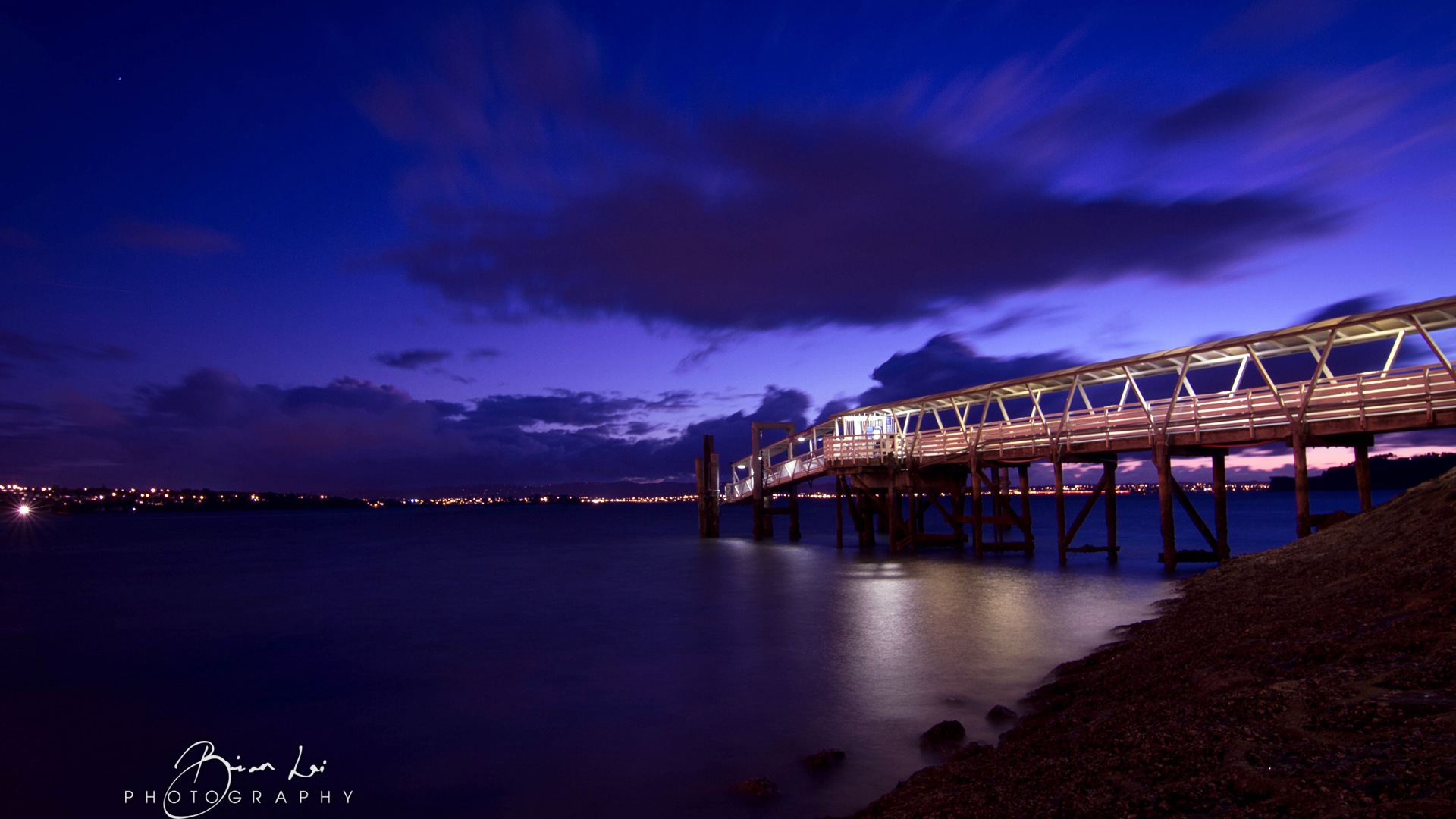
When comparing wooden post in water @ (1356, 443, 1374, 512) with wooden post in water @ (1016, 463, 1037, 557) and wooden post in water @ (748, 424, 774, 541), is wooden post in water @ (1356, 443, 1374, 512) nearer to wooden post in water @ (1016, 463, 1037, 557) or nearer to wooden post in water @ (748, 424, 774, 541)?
wooden post in water @ (1016, 463, 1037, 557)

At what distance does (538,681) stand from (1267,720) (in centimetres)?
1150

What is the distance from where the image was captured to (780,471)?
43.6m

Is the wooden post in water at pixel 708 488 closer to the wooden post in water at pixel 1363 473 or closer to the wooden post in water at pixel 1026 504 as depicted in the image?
the wooden post in water at pixel 1026 504

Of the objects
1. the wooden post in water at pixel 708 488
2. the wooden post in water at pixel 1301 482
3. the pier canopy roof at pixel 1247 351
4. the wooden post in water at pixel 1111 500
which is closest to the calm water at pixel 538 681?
the wooden post in water at pixel 1111 500

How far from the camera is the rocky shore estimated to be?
4977 millimetres

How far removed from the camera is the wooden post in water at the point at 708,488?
44469 millimetres

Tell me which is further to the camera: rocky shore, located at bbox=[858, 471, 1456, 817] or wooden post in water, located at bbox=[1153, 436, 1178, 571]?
wooden post in water, located at bbox=[1153, 436, 1178, 571]

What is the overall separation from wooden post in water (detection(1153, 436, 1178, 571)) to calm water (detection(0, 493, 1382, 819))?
131 centimetres

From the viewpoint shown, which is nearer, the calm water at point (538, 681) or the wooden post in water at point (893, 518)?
→ the calm water at point (538, 681)

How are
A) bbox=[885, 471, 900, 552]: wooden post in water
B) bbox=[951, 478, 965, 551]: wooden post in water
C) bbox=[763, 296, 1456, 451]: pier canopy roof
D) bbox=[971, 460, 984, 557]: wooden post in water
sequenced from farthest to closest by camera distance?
bbox=[885, 471, 900, 552]: wooden post in water → bbox=[951, 478, 965, 551]: wooden post in water → bbox=[971, 460, 984, 557]: wooden post in water → bbox=[763, 296, 1456, 451]: pier canopy roof

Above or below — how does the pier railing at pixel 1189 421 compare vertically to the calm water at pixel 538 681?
above

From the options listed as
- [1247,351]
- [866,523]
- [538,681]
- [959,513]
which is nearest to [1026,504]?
[959,513]

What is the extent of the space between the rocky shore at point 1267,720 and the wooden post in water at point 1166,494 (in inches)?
414

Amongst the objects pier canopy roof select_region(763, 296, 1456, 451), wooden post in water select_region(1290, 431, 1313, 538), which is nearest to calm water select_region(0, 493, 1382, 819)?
wooden post in water select_region(1290, 431, 1313, 538)
